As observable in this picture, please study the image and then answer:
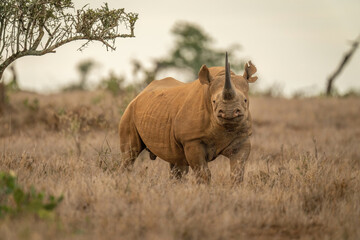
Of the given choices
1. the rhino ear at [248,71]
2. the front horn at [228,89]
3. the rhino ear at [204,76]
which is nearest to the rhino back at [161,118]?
the rhino ear at [204,76]

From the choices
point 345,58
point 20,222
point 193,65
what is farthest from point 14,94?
point 193,65

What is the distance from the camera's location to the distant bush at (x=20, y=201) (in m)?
4.25

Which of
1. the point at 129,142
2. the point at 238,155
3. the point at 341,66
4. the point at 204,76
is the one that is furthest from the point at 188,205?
the point at 341,66

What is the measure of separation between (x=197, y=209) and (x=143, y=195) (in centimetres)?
59

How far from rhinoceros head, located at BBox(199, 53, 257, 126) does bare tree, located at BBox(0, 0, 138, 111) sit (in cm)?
149

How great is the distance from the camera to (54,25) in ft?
22.9

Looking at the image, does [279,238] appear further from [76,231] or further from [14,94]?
[14,94]

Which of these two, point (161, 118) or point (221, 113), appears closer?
point (221, 113)

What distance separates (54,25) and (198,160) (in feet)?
9.22

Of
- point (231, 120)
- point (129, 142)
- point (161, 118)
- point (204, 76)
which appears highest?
point (204, 76)

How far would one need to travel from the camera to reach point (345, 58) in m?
22.5

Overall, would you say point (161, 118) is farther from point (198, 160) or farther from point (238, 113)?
point (238, 113)

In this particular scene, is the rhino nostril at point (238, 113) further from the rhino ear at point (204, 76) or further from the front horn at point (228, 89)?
the rhino ear at point (204, 76)

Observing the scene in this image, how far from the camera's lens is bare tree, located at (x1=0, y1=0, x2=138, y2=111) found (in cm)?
677
